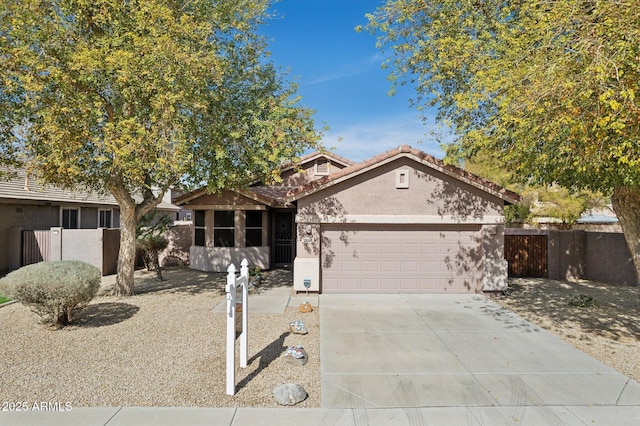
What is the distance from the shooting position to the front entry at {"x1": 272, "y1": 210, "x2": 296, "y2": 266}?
57.0 feet

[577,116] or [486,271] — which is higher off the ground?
[577,116]

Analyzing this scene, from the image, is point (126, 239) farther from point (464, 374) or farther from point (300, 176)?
point (464, 374)

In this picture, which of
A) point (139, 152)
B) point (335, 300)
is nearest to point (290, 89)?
point (139, 152)

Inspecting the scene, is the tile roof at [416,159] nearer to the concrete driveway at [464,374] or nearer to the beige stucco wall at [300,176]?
the concrete driveway at [464,374]

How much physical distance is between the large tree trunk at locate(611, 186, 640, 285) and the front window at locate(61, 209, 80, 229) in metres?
22.1

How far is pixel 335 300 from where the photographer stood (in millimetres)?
11164

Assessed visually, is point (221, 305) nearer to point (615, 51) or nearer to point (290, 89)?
point (290, 89)

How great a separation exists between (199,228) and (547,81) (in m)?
14.0

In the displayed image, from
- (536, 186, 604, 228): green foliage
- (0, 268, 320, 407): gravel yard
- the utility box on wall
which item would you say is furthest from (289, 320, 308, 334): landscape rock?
(536, 186, 604, 228): green foliage

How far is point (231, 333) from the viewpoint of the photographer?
530cm

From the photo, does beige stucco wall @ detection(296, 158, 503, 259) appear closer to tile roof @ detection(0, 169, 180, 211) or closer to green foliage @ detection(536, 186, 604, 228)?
tile roof @ detection(0, 169, 180, 211)

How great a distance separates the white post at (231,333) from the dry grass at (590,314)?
6.32m

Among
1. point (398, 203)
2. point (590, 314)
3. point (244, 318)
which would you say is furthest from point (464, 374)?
point (398, 203)

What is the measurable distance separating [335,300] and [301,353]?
478 cm
